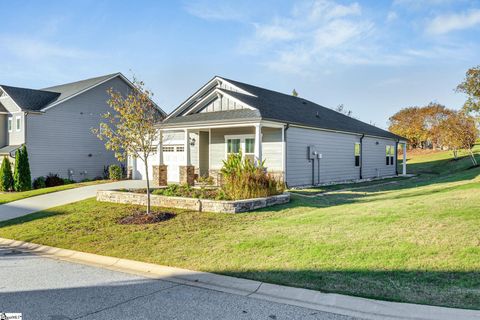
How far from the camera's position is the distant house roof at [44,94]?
2367cm

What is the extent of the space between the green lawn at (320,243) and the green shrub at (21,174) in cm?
1082

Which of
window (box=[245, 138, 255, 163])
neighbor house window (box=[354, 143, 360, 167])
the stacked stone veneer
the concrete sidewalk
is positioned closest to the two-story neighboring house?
the concrete sidewalk

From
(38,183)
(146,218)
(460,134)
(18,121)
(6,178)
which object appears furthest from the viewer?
(460,134)

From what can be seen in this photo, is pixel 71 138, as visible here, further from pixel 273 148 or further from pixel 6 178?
→ pixel 273 148

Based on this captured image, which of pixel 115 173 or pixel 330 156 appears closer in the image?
pixel 330 156

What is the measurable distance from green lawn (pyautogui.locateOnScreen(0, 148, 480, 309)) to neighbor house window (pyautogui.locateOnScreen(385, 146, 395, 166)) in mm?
16870

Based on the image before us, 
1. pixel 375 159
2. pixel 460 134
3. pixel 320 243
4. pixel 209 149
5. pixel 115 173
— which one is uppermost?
pixel 460 134

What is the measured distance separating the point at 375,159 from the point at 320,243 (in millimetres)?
19593

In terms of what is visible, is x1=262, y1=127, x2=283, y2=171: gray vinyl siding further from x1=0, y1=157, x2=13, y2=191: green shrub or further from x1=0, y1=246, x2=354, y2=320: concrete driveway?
x1=0, y1=157, x2=13, y2=191: green shrub

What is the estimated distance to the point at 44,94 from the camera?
2594 cm

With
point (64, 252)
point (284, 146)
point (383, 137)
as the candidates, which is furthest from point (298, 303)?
point (383, 137)

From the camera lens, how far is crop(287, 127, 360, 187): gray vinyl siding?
17.0 meters

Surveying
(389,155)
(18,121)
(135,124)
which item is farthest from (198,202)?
(389,155)

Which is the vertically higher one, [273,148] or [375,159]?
Answer: [273,148]
